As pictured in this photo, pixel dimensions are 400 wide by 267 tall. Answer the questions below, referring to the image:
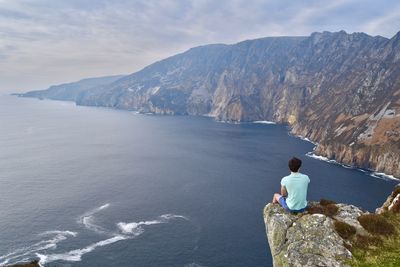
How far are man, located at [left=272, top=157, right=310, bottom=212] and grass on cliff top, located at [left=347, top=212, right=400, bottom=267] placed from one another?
138 inches

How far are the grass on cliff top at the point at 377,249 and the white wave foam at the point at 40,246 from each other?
7965cm

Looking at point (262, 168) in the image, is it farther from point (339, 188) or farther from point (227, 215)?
point (227, 215)

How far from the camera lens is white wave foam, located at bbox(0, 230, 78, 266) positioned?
8069cm

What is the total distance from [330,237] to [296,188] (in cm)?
309

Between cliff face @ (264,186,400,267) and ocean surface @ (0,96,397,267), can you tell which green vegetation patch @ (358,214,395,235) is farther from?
ocean surface @ (0,96,397,267)

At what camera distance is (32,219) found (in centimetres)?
10294

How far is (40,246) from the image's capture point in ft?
283

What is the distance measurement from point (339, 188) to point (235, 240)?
6443 centimetres

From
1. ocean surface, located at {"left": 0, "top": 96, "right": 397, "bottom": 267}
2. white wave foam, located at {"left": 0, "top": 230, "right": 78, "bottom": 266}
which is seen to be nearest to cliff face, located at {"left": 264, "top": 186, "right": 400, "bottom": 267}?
ocean surface, located at {"left": 0, "top": 96, "right": 397, "bottom": 267}

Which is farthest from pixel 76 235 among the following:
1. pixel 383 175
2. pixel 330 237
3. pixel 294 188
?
pixel 383 175

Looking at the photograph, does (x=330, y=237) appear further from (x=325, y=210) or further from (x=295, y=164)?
(x=295, y=164)

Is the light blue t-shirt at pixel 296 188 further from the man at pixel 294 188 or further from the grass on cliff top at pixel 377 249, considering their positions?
the grass on cliff top at pixel 377 249

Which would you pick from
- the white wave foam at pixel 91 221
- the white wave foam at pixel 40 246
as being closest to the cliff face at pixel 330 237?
the white wave foam at pixel 40 246

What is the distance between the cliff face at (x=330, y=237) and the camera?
1795cm
